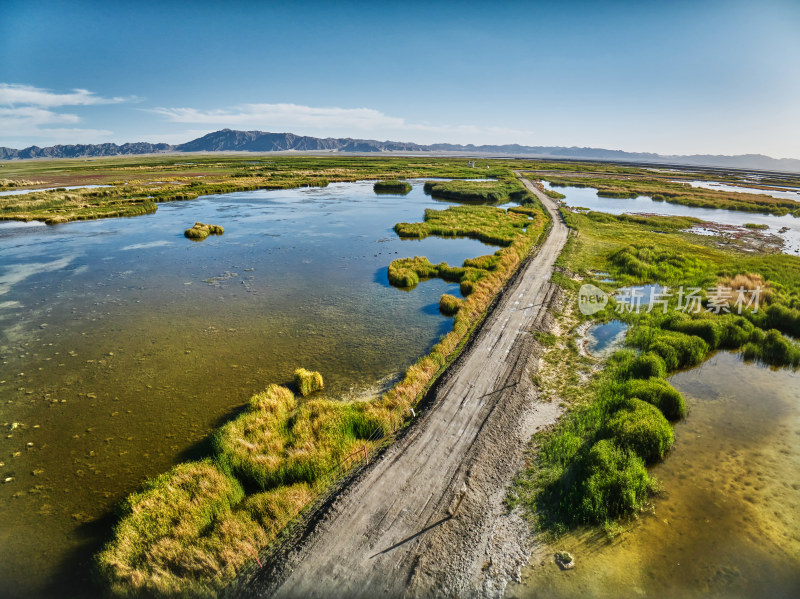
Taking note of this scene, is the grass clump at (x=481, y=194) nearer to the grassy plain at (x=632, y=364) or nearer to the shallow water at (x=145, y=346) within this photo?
the shallow water at (x=145, y=346)

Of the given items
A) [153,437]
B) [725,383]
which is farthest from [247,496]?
[725,383]

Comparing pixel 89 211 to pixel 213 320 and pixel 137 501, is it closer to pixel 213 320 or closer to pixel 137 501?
pixel 213 320

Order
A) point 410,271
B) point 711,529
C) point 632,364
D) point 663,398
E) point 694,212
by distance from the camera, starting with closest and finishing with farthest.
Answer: point 711,529 → point 663,398 → point 632,364 → point 410,271 → point 694,212

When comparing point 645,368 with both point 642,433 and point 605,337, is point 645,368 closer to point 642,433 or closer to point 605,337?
point 605,337

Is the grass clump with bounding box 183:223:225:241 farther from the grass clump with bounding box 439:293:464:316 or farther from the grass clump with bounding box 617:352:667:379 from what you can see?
the grass clump with bounding box 617:352:667:379

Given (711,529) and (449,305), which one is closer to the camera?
(711,529)

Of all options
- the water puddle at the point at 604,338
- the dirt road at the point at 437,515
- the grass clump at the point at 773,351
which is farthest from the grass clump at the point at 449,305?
the grass clump at the point at 773,351

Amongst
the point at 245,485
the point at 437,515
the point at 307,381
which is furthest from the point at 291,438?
the point at 437,515
